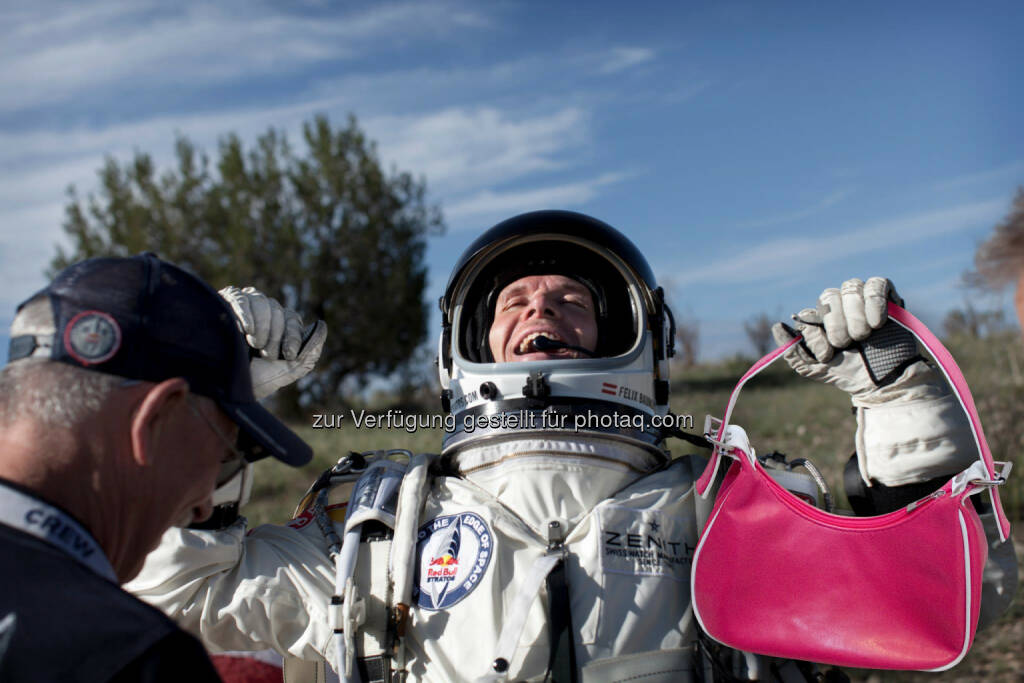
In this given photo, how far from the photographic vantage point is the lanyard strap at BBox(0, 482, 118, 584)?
3.66ft

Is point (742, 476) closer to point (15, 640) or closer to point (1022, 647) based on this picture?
point (15, 640)

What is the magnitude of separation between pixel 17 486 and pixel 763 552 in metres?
1.82

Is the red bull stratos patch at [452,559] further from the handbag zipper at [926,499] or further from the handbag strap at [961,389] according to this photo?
the handbag zipper at [926,499]

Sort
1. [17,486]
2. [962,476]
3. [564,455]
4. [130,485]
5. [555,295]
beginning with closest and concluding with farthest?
1. [17,486]
2. [130,485]
3. [962,476]
4. [564,455]
5. [555,295]

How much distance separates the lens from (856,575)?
2125 millimetres

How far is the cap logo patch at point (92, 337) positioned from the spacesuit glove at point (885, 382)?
1810 millimetres

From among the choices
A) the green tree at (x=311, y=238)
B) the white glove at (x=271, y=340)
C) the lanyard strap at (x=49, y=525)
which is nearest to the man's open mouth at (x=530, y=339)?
the white glove at (x=271, y=340)

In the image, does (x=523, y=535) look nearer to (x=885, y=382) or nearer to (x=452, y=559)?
(x=452, y=559)

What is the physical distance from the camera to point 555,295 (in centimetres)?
295

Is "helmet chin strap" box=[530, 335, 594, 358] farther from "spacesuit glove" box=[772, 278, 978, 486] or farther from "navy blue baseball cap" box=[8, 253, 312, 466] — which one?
"navy blue baseball cap" box=[8, 253, 312, 466]

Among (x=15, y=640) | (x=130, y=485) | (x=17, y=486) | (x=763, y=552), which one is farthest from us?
(x=763, y=552)

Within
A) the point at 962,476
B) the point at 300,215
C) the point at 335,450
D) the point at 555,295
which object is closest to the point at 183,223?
the point at 300,215

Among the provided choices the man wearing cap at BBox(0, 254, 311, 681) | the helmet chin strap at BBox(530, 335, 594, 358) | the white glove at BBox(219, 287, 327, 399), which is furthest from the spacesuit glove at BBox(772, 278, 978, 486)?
the man wearing cap at BBox(0, 254, 311, 681)

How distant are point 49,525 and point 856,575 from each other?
1.88 meters
